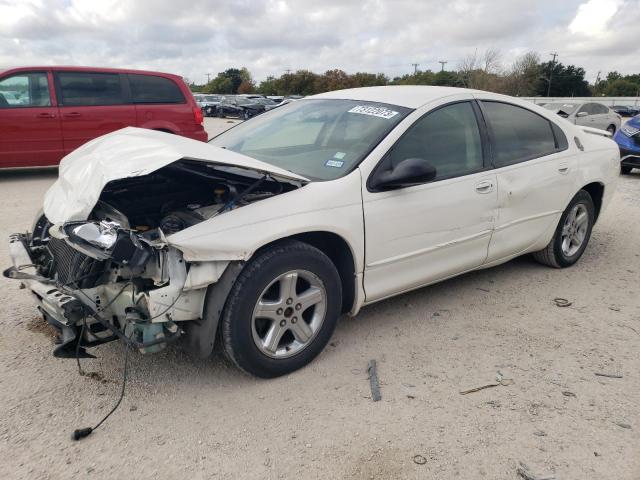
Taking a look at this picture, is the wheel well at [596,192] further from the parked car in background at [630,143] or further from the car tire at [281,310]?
the parked car in background at [630,143]

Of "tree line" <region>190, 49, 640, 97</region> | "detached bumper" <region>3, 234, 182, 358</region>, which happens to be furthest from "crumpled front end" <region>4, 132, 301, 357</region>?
"tree line" <region>190, 49, 640, 97</region>

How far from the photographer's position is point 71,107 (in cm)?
876

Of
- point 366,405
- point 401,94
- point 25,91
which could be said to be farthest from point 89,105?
point 366,405

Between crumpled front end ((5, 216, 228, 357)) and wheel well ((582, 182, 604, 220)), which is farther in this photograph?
wheel well ((582, 182, 604, 220))

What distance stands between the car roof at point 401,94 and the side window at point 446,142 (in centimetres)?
13

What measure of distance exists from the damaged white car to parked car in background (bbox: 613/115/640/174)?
262 inches

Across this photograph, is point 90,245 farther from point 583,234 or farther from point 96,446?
point 583,234

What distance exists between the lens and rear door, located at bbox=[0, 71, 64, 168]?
835cm

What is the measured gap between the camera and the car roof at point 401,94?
145 inches

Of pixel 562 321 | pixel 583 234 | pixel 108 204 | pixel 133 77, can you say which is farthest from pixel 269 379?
pixel 133 77

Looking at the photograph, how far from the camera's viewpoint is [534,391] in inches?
116

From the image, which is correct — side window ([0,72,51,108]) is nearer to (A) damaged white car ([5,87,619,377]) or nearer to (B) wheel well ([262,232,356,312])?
(A) damaged white car ([5,87,619,377])

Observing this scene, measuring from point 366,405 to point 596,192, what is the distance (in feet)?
11.5

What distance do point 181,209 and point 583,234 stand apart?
12.5 feet
